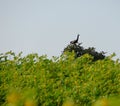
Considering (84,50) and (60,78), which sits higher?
(84,50)

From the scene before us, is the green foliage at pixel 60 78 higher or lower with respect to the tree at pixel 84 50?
lower

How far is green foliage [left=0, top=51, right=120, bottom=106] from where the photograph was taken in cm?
810

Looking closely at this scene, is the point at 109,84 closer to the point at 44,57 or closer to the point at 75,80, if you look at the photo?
the point at 75,80

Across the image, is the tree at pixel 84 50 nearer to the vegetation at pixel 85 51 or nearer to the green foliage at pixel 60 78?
the vegetation at pixel 85 51

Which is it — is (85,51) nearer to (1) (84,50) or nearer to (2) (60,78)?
(1) (84,50)

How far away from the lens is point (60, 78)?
909 centimetres

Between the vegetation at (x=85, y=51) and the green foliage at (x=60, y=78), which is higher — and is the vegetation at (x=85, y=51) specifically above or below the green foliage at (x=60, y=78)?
above

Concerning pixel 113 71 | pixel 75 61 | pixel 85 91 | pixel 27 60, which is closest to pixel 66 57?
pixel 75 61

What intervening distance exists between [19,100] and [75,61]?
8639 mm

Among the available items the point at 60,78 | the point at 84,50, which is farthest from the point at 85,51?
the point at 60,78

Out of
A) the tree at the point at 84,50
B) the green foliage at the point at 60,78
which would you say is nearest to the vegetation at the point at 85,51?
the tree at the point at 84,50

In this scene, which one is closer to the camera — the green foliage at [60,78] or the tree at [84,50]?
the green foliage at [60,78]

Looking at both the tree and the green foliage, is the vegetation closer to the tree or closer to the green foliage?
the tree

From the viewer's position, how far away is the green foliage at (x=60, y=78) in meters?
8.10
